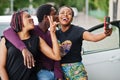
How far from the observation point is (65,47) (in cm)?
423

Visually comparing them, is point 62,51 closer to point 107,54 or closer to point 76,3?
point 107,54

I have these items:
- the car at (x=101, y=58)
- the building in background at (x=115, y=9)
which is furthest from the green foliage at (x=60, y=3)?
the car at (x=101, y=58)

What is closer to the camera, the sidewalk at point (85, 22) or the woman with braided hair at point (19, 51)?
the woman with braided hair at point (19, 51)

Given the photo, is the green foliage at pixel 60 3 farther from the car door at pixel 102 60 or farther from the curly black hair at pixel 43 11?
the curly black hair at pixel 43 11

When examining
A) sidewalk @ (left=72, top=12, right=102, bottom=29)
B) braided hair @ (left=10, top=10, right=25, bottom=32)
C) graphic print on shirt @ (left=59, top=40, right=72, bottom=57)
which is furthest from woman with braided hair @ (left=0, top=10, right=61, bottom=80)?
sidewalk @ (left=72, top=12, right=102, bottom=29)

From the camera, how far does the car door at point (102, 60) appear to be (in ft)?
18.3

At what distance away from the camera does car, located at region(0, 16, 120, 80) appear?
219 inches

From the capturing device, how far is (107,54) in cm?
565

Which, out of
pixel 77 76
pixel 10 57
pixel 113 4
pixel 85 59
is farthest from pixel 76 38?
pixel 113 4

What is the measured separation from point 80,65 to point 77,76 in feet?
0.39

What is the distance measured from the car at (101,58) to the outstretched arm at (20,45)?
159 centimetres

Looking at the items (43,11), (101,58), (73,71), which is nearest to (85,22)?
(101,58)

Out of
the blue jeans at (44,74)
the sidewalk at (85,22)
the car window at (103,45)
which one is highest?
the blue jeans at (44,74)

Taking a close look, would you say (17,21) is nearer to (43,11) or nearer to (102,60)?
(43,11)
